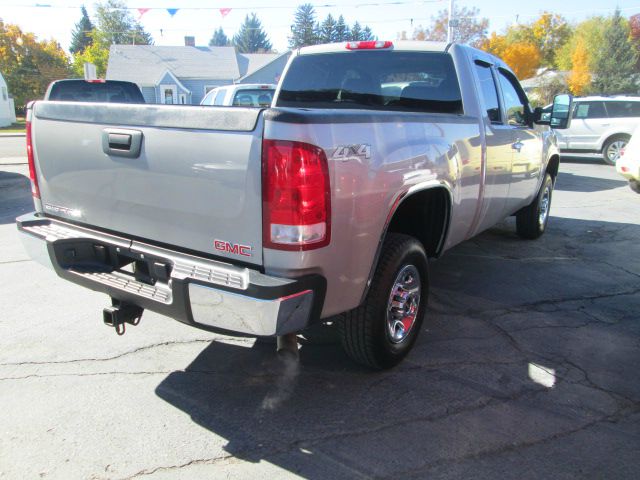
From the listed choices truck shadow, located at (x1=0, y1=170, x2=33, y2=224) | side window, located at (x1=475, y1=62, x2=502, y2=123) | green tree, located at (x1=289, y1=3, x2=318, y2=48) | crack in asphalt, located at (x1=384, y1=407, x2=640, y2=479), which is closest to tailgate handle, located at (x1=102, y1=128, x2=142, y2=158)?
crack in asphalt, located at (x1=384, y1=407, x2=640, y2=479)

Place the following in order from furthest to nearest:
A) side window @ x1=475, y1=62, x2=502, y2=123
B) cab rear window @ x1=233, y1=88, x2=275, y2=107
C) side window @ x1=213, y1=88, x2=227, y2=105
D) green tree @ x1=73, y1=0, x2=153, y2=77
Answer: green tree @ x1=73, y1=0, x2=153, y2=77 → side window @ x1=213, y1=88, x2=227, y2=105 → cab rear window @ x1=233, y1=88, x2=275, y2=107 → side window @ x1=475, y1=62, x2=502, y2=123

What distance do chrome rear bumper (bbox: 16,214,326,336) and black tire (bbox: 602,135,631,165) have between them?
15374 millimetres

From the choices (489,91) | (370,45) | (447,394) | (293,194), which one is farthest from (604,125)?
(293,194)

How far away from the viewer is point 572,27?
57.4m

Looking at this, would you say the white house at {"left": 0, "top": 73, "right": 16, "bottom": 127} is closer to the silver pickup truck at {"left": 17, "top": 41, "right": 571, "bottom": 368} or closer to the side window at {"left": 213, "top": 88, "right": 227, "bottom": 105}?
the side window at {"left": 213, "top": 88, "right": 227, "bottom": 105}

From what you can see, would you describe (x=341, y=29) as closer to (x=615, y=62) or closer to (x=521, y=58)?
(x=521, y=58)

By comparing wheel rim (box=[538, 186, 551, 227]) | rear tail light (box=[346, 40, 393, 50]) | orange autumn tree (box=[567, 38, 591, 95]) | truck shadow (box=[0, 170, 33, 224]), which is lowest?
truck shadow (box=[0, 170, 33, 224])

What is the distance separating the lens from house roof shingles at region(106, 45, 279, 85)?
4156 centimetres

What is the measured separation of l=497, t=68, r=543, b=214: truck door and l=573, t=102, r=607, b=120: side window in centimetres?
1106

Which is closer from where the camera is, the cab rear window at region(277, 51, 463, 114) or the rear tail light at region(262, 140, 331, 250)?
the rear tail light at region(262, 140, 331, 250)

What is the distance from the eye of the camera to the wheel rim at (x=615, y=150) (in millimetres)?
14904

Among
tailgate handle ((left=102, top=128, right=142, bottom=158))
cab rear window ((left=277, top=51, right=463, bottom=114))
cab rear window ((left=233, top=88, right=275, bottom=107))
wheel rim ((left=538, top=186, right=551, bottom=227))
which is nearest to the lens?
tailgate handle ((left=102, top=128, right=142, bottom=158))

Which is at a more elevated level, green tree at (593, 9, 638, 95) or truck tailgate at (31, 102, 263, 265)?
green tree at (593, 9, 638, 95)

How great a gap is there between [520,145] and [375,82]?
166 centimetres
